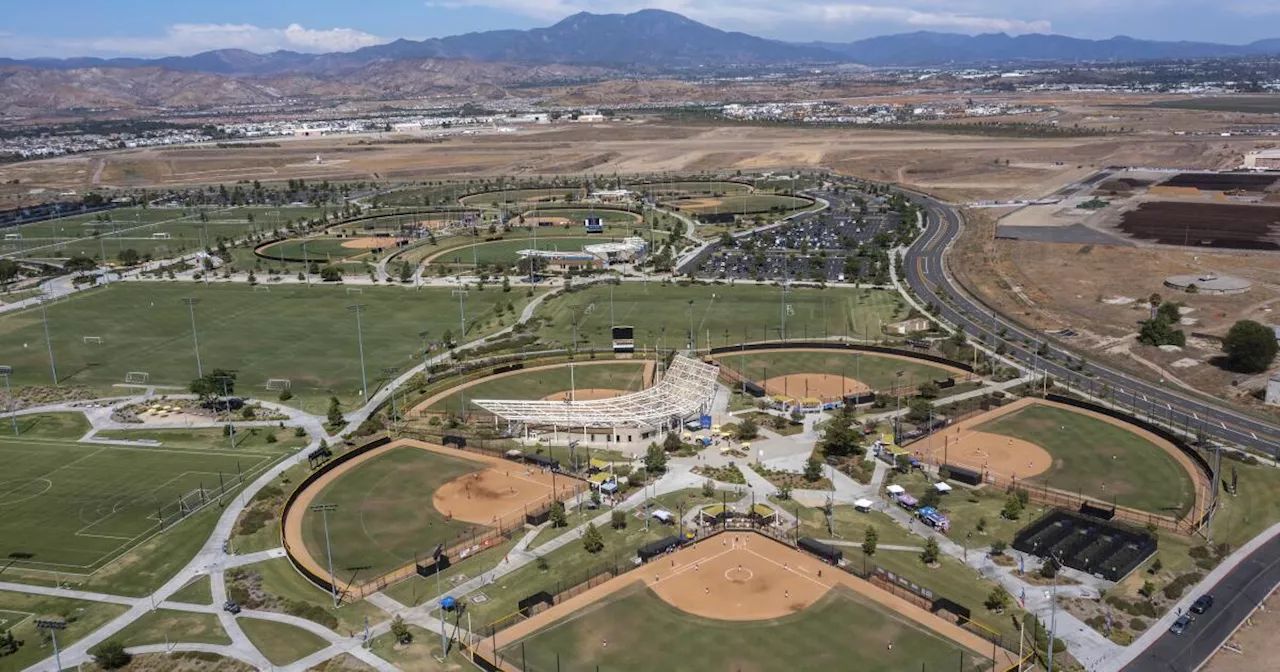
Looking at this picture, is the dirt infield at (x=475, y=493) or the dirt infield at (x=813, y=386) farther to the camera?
the dirt infield at (x=813, y=386)

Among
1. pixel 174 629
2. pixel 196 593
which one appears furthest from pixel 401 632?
pixel 196 593

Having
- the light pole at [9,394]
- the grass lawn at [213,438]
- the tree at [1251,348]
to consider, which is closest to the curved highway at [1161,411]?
the tree at [1251,348]

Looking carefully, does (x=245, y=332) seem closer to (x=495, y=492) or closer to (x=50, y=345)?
(x=50, y=345)

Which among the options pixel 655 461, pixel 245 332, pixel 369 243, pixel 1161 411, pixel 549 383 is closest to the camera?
pixel 655 461

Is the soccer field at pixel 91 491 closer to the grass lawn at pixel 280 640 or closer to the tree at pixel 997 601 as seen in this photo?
the grass lawn at pixel 280 640

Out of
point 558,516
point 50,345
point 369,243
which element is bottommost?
point 558,516

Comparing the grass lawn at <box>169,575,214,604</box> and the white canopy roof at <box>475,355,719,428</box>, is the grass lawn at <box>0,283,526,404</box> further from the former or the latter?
the grass lawn at <box>169,575,214,604</box>

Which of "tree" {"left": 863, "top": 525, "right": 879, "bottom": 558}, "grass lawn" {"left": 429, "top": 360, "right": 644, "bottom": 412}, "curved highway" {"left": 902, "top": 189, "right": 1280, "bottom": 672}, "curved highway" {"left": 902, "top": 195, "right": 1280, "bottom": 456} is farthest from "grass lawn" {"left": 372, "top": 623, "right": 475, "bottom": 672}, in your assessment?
"curved highway" {"left": 902, "top": 195, "right": 1280, "bottom": 456}
